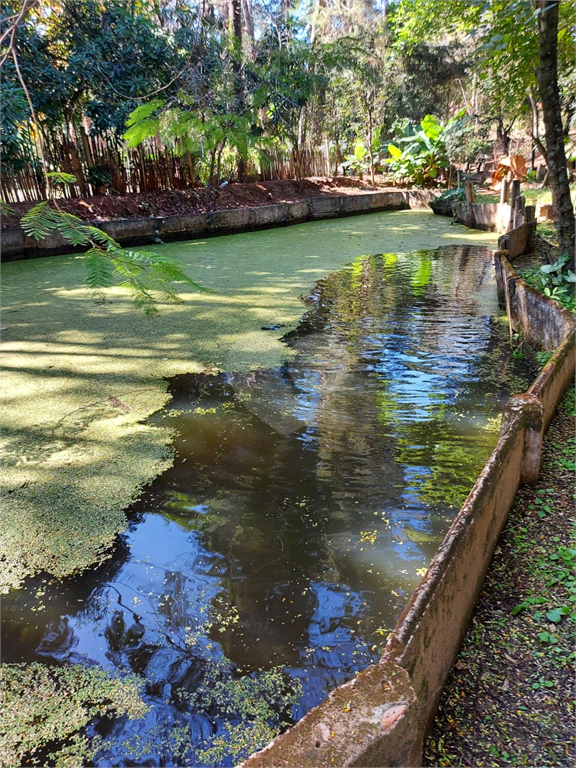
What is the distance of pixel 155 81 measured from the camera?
8688 millimetres

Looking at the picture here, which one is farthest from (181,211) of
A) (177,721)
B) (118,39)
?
(177,721)

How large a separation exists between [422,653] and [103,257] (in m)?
1.01

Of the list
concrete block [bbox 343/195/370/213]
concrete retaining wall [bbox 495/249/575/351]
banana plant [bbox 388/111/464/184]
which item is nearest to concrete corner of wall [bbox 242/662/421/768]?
concrete retaining wall [bbox 495/249/575/351]

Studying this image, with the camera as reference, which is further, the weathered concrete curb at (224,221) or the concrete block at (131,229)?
the concrete block at (131,229)

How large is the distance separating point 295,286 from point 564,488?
401 centimetres

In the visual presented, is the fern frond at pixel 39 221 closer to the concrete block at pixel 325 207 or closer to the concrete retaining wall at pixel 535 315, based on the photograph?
the concrete retaining wall at pixel 535 315

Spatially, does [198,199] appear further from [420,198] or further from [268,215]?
[420,198]

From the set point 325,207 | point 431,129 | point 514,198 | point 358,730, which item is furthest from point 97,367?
point 431,129

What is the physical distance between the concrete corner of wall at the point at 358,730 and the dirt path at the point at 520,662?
1.01 ft

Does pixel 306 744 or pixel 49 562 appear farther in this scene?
pixel 49 562

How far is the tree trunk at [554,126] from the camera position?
3.56m

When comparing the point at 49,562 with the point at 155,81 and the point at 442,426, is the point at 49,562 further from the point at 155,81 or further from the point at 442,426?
the point at 155,81

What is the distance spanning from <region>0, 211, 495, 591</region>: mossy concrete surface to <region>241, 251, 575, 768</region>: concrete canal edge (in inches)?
50.7

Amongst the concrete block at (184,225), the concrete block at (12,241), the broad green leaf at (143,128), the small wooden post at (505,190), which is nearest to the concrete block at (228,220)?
the concrete block at (184,225)
